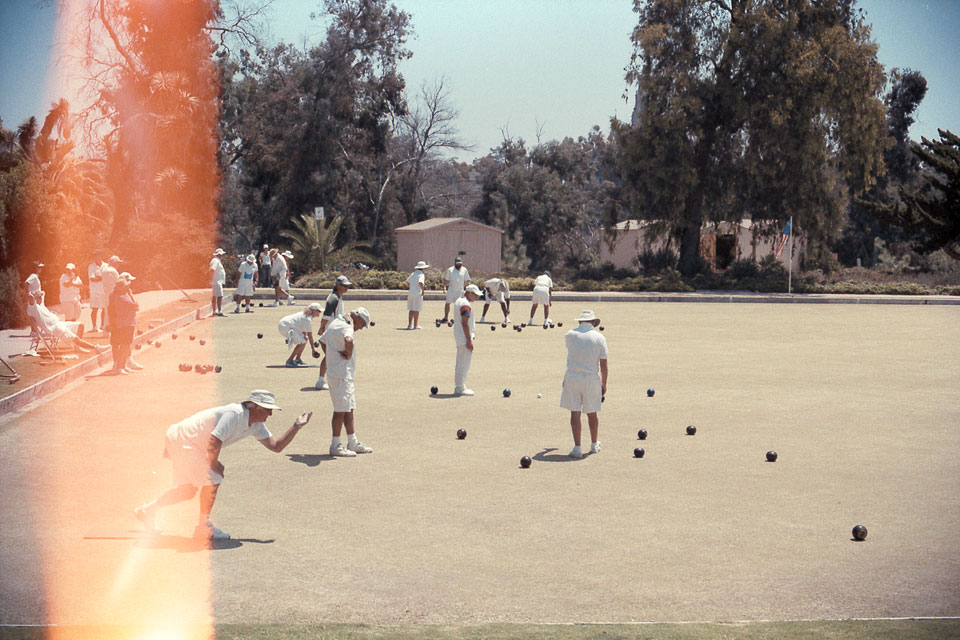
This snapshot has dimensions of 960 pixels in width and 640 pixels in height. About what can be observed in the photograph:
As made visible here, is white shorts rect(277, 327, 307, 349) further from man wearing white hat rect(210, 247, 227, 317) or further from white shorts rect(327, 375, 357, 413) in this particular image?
man wearing white hat rect(210, 247, 227, 317)

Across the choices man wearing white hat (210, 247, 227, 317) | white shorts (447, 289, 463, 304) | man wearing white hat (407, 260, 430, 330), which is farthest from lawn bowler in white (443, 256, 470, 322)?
man wearing white hat (210, 247, 227, 317)

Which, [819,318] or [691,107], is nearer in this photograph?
[819,318]

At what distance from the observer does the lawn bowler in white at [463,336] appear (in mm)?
14445

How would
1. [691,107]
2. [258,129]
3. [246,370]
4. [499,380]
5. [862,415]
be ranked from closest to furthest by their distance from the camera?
[862,415], [499,380], [246,370], [691,107], [258,129]

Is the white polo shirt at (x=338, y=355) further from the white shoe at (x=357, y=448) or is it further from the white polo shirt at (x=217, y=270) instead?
the white polo shirt at (x=217, y=270)

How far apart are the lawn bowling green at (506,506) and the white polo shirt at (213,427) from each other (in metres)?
0.76

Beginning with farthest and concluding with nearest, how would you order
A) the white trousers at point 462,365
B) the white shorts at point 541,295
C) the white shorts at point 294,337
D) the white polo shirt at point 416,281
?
the white shorts at point 541,295 → the white polo shirt at point 416,281 → the white shorts at point 294,337 → the white trousers at point 462,365

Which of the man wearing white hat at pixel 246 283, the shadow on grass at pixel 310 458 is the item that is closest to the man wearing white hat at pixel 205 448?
the shadow on grass at pixel 310 458

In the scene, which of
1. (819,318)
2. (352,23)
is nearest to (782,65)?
(819,318)

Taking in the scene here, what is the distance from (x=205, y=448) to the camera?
7312mm

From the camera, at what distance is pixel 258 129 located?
197 feet

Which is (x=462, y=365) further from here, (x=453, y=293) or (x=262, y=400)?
(x=453, y=293)

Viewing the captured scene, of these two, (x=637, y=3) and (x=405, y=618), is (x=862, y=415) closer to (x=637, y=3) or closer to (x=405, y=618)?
(x=405, y=618)

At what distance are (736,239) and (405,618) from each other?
50709 millimetres
